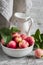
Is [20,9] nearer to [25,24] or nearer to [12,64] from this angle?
[25,24]

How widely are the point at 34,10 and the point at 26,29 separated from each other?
1.89 feet

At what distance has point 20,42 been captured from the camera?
2.96 feet

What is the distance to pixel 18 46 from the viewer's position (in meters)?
0.91

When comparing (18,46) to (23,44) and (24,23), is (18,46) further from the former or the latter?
(24,23)

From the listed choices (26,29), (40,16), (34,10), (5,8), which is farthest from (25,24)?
(34,10)

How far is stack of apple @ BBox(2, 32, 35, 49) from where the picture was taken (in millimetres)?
896

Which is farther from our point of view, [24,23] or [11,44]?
[24,23]

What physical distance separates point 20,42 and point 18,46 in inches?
0.9

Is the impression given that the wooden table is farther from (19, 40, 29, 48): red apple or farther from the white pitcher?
the white pitcher

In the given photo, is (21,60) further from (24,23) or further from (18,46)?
(24,23)

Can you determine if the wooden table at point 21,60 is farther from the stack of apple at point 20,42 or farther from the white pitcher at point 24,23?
the white pitcher at point 24,23

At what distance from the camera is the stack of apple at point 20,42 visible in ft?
2.94

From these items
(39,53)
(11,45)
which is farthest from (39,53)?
(11,45)

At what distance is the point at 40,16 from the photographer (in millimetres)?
1491
